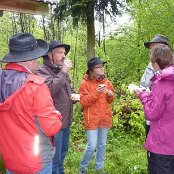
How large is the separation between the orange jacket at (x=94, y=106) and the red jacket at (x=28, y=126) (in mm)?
1904

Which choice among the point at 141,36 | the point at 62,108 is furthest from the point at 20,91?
the point at 141,36

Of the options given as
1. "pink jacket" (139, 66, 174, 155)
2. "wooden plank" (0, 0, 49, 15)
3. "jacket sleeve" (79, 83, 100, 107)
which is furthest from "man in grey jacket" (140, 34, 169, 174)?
"wooden plank" (0, 0, 49, 15)

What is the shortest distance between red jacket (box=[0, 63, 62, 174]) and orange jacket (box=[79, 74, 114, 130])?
1904 mm

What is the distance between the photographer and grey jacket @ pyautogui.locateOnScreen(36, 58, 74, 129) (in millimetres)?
3768

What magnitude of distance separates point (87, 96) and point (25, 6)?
5.09ft

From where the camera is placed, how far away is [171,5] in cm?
1150

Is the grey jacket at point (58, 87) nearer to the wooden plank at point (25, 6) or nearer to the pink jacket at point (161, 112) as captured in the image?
the wooden plank at point (25, 6)

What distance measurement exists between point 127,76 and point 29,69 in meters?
11.8

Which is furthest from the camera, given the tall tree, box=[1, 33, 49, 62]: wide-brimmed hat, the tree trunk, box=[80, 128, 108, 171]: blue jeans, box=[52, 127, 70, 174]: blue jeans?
the tree trunk

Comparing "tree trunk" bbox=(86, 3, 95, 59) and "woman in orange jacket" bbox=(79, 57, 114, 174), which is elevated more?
"tree trunk" bbox=(86, 3, 95, 59)

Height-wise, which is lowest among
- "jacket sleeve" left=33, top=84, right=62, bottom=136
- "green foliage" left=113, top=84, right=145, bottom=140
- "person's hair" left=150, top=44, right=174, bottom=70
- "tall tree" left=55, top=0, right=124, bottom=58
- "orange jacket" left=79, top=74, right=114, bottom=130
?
"green foliage" left=113, top=84, right=145, bottom=140

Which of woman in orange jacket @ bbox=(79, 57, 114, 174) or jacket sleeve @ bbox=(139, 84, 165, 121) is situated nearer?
jacket sleeve @ bbox=(139, 84, 165, 121)

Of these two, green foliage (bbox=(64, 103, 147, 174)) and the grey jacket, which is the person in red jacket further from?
green foliage (bbox=(64, 103, 147, 174))

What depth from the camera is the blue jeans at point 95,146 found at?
480 centimetres
